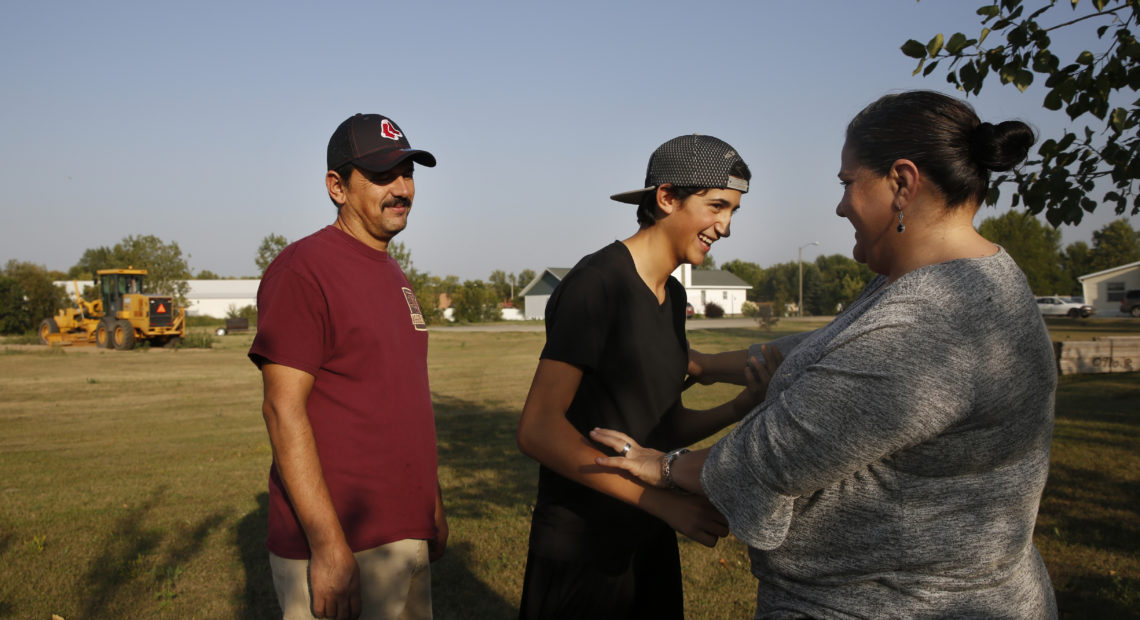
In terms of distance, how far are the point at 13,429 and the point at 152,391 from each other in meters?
4.39

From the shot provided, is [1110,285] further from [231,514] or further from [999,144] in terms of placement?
[999,144]

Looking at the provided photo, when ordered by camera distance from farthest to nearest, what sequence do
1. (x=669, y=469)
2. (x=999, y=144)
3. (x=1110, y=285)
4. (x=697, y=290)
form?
(x=697, y=290) → (x=1110, y=285) → (x=669, y=469) → (x=999, y=144)

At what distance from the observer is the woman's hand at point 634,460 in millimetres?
1738

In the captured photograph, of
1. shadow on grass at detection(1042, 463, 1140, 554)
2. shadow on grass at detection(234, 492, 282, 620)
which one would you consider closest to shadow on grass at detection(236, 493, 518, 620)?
shadow on grass at detection(234, 492, 282, 620)

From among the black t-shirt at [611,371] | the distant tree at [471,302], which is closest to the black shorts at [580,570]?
the black t-shirt at [611,371]

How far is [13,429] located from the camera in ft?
36.2

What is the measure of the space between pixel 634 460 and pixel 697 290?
71723 mm

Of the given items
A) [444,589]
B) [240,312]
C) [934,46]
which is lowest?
[444,589]

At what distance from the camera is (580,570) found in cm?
222

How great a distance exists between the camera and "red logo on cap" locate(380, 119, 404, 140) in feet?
8.71

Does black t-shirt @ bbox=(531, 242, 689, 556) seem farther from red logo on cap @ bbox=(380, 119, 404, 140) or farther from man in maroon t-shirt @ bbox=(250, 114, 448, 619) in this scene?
red logo on cap @ bbox=(380, 119, 404, 140)

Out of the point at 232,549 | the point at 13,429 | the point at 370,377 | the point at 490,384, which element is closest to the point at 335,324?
the point at 370,377

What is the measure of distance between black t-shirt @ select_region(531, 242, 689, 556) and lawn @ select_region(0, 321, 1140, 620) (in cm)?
264

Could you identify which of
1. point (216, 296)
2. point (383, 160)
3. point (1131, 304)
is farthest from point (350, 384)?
point (216, 296)
